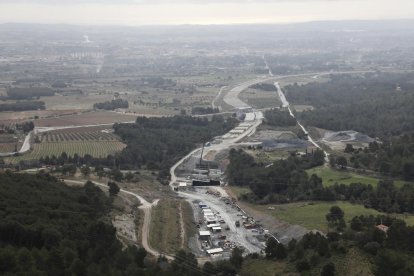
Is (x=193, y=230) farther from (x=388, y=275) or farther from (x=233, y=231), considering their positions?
(x=388, y=275)

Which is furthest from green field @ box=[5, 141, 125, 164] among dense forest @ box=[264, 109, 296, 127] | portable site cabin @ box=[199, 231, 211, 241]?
portable site cabin @ box=[199, 231, 211, 241]

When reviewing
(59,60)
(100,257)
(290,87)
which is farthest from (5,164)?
(59,60)

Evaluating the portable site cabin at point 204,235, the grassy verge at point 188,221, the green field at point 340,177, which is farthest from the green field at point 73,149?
the portable site cabin at point 204,235

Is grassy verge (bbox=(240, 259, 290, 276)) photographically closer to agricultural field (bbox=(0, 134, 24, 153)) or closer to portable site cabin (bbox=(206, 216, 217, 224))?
portable site cabin (bbox=(206, 216, 217, 224))

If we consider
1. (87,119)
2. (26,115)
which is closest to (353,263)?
(87,119)

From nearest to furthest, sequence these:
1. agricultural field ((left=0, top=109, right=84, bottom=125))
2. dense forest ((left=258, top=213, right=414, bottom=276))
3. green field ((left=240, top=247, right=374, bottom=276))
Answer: dense forest ((left=258, top=213, right=414, bottom=276))
green field ((left=240, top=247, right=374, bottom=276))
agricultural field ((left=0, top=109, right=84, bottom=125))
